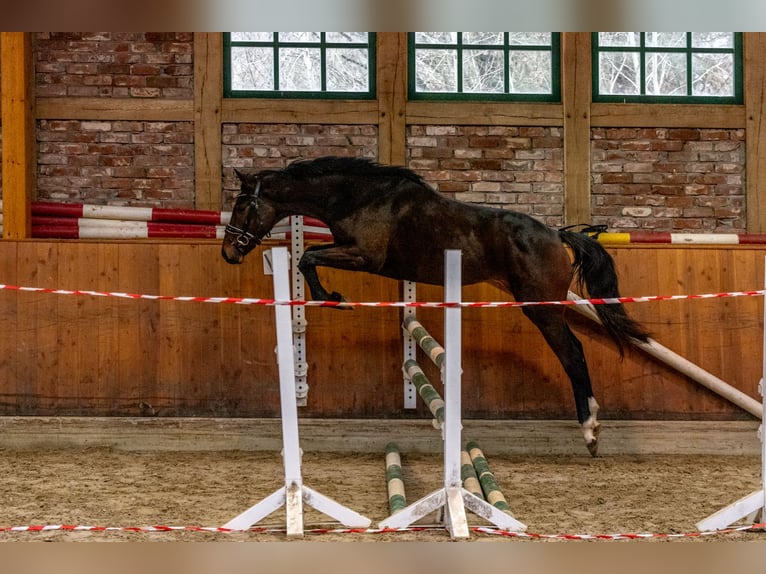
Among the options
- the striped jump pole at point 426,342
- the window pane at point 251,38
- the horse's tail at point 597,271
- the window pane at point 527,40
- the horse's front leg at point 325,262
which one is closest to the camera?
the striped jump pole at point 426,342

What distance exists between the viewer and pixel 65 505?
336 centimetres

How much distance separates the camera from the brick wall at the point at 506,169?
17.1 feet

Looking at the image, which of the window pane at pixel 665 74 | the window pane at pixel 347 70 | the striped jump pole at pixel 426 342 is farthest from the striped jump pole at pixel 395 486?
the window pane at pixel 665 74

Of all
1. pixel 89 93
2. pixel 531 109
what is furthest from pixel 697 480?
pixel 89 93

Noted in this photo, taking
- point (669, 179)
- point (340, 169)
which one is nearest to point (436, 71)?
point (340, 169)

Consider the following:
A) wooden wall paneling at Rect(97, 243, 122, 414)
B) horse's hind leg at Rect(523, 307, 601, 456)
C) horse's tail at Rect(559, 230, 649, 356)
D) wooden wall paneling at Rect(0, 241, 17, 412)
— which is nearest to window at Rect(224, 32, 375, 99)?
wooden wall paneling at Rect(97, 243, 122, 414)

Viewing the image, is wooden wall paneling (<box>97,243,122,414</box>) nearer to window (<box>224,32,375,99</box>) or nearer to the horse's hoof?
window (<box>224,32,375,99</box>)

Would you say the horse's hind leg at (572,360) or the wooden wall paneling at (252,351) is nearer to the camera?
the horse's hind leg at (572,360)

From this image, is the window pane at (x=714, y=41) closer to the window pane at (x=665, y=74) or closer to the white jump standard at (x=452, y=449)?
the window pane at (x=665, y=74)

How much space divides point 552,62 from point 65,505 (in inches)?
157

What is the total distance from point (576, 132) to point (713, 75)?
105 centimetres

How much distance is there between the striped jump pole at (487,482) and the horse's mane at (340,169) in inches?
57.3

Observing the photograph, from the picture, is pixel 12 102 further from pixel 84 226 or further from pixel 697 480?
pixel 697 480

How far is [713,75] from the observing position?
5.33 m
